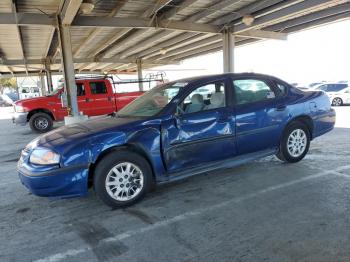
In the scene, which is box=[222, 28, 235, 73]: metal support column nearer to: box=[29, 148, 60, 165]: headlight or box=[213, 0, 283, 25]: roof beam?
box=[213, 0, 283, 25]: roof beam

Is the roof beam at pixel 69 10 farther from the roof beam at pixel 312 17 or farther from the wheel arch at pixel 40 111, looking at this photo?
the roof beam at pixel 312 17

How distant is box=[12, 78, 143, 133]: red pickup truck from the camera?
37.8ft

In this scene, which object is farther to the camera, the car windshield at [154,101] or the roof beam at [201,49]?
the roof beam at [201,49]

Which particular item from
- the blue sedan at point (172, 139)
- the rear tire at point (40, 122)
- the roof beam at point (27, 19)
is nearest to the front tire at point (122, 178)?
the blue sedan at point (172, 139)

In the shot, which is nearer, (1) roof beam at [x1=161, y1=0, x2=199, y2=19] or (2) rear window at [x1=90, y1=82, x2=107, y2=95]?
(1) roof beam at [x1=161, y1=0, x2=199, y2=19]

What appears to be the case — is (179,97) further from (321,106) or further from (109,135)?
(321,106)

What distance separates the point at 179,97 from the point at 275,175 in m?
1.92

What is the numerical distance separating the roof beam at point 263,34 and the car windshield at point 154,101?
918 cm

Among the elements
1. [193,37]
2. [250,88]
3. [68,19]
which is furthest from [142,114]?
[193,37]

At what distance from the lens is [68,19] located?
30.3 ft

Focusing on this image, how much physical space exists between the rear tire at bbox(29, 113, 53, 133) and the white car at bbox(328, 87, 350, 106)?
13.9 metres

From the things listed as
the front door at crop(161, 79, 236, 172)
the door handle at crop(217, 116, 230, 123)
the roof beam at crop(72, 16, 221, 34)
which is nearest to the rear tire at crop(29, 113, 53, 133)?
the roof beam at crop(72, 16, 221, 34)

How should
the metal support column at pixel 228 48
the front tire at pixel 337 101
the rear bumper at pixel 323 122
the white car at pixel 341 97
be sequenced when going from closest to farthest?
1. the rear bumper at pixel 323 122
2. the metal support column at pixel 228 48
3. the white car at pixel 341 97
4. the front tire at pixel 337 101

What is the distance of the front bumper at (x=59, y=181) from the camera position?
3.52 metres
